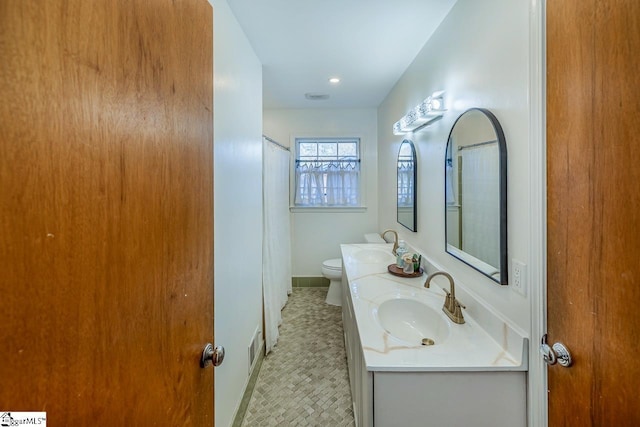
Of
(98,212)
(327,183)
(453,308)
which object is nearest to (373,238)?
(327,183)

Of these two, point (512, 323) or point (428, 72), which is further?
point (428, 72)

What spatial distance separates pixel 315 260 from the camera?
3848 mm

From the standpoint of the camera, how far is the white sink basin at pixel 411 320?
146 centimetres

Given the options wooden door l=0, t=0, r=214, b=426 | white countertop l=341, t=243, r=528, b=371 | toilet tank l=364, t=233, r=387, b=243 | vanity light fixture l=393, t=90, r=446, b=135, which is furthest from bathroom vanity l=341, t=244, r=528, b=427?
toilet tank l=364, t=233, r=387, b=243

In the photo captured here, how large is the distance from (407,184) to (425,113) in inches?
30.5

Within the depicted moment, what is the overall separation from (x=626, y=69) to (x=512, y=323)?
90 cm

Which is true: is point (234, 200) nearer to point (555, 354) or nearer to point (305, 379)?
point (305, 379)

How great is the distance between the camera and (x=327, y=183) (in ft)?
12.3

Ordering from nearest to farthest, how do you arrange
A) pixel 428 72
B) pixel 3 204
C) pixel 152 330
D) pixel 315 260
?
1. pixel 3 204
2. pixel 152 330
3. pixel 428 72
4. pixel 315 260

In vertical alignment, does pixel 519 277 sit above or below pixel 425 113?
below

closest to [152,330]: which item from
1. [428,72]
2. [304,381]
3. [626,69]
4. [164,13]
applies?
[164,13]

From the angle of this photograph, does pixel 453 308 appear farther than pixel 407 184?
No

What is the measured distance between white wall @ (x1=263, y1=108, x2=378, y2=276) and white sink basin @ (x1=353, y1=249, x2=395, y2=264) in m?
0.98

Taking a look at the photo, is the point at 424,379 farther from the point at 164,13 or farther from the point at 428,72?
the point at 428,72
